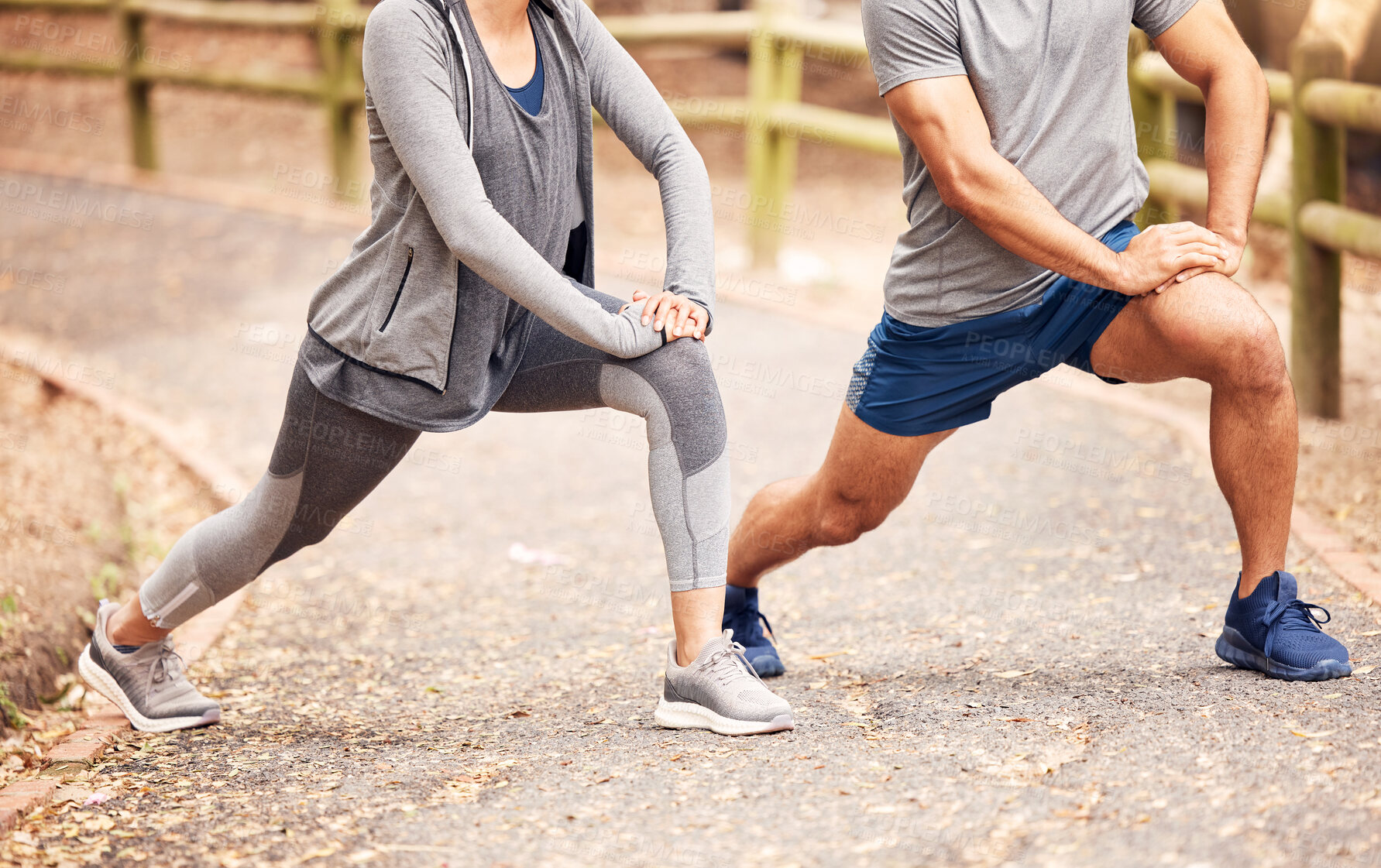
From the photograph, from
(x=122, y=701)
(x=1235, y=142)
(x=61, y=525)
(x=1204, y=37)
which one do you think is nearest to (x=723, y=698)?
(x=122, y=701)

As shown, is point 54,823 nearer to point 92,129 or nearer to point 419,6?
point 419,6

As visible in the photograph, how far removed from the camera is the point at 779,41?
8.36m

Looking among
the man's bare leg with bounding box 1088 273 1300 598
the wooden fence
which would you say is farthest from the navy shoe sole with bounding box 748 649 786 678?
the wooden fence

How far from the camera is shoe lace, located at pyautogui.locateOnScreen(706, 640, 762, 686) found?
278 cm

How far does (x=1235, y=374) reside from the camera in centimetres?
272

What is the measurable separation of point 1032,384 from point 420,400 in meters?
4.22

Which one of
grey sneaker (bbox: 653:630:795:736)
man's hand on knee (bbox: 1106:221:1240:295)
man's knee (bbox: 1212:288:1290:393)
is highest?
man's hand on knee (bbox: 1106:221:1240:295)

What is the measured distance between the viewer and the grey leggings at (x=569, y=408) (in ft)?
8.96

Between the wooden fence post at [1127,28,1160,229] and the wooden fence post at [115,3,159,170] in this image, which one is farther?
the wooden fence post at [115,3,159,170]

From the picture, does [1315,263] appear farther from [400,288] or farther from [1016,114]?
[400,288]

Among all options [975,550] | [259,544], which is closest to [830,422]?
[975,550]

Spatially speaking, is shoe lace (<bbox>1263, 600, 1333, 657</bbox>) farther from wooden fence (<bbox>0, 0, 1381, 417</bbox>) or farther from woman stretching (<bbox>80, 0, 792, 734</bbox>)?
wooden fence (<bbox>0, 0, 1381, 417</bbox>)

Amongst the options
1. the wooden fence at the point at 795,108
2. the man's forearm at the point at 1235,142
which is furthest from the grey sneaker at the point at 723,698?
the wooden fence at the point at 795,108

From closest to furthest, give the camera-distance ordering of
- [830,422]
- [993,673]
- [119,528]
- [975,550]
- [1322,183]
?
[993,673] < [975,550] < [119,528] < [1322,183] < [830,422]
